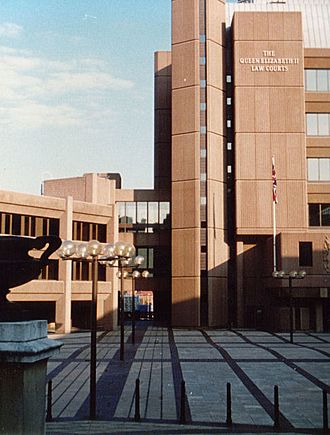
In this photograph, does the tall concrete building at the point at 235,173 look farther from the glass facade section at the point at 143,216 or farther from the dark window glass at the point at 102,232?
the glass facade section at the point at 143,216

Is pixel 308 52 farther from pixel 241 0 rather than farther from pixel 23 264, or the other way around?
pixel 23 264

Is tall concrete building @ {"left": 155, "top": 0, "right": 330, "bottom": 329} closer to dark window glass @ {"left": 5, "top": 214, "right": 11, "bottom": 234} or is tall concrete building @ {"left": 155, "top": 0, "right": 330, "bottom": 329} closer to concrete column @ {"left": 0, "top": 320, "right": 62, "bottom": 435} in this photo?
dark window glass @ {"left": 5, "top": 214, "right": 11, "bottom": 234}

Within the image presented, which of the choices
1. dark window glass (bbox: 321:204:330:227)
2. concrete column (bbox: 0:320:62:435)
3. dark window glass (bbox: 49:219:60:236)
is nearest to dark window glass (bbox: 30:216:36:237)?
dark window glass (bbox: 49:219:60:236)

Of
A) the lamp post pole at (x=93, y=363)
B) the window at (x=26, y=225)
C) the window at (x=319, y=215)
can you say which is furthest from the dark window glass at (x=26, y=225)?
the lamp post pole at (x=93, y=363)

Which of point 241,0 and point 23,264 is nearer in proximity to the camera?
point 23,264

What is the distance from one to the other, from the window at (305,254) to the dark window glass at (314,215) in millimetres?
6381

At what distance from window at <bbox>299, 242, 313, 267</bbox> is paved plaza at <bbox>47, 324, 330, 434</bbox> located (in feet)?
36.2

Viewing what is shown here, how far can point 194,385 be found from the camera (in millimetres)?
19484

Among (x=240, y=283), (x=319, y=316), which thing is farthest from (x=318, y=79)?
(x=319, y=316)

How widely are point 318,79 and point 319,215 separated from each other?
1287 centimetres

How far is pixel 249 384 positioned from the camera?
64.8ft

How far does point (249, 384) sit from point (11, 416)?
14606mm

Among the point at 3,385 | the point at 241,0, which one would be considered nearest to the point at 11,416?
the point at 3,385

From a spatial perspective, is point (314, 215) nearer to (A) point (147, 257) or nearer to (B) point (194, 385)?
(A) point (147, 257)
